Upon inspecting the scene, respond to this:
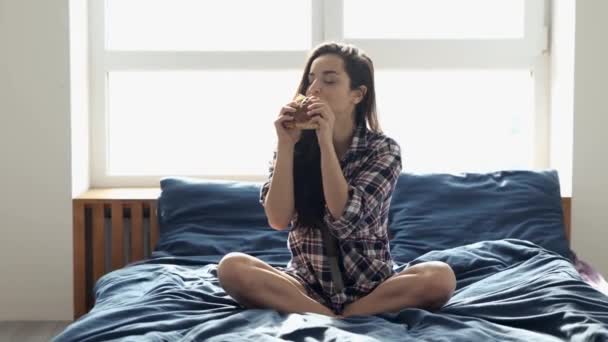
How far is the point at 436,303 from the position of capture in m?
2.21

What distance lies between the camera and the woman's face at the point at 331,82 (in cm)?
230

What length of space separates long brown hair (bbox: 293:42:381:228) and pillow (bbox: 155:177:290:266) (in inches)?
23.0

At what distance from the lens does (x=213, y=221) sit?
3.04 m

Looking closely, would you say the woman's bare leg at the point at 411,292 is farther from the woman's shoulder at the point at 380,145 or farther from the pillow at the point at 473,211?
the pillow at the point at 473,211

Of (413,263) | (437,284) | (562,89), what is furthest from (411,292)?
(562,89)

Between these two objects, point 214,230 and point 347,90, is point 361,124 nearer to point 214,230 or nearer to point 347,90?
point 347,90

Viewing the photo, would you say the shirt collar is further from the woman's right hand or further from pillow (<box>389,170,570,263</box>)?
pillow (<box>389,170,570,263</box>)

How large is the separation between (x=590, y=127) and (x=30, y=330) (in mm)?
2192

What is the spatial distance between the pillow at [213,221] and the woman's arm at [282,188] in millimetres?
614

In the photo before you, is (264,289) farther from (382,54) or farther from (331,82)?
(382,54)

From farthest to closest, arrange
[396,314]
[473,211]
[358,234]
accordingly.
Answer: [473,211]
[358,234]
[396,314]

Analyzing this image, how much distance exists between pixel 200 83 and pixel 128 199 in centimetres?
62

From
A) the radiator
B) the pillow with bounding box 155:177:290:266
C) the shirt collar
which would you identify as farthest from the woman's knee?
the radiator

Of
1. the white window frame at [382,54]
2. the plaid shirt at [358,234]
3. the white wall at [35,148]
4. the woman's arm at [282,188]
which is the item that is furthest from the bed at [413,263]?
the white window frame at [382,54]
